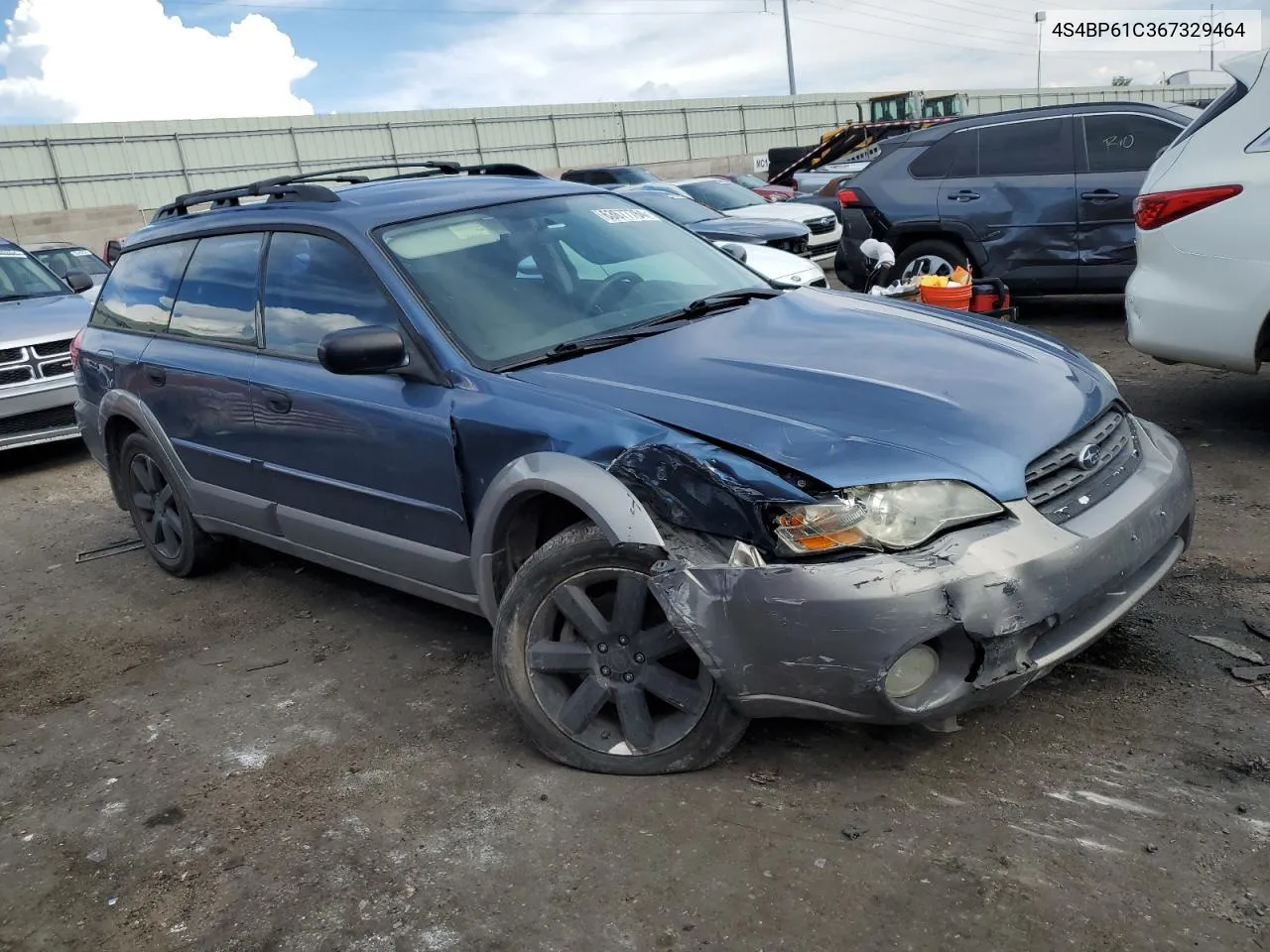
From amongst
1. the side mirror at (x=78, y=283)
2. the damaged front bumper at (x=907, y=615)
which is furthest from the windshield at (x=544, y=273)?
the side mirror at (x=78, y=283)

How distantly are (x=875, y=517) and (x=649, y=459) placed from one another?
2.01 feet

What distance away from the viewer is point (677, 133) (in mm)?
38438

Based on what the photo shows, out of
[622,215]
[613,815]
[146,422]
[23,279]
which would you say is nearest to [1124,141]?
[622,215]

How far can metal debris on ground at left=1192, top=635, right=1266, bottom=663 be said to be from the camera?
335 centimetres

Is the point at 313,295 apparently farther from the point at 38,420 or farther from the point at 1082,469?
the point at 38,420

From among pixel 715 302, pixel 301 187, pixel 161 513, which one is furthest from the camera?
pixel 161 513

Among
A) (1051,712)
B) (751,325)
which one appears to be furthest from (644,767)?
(751,325)

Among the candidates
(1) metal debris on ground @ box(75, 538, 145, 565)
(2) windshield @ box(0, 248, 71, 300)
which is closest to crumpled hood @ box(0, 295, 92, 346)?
(2) windshield @ box(0, 248, 71, 300)

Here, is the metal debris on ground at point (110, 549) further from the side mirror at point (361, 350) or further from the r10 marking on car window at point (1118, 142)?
the r10 marking on car window at point (1118, 142)

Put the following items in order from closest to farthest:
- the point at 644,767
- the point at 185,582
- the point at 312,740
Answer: the point at 644,767 → the point at 312,740 → the point at 185,582

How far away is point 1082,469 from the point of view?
9.82ft

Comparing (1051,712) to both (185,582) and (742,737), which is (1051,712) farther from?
(185,582)

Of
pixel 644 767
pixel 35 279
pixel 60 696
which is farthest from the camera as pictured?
pixel 35 279

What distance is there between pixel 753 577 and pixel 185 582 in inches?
145
